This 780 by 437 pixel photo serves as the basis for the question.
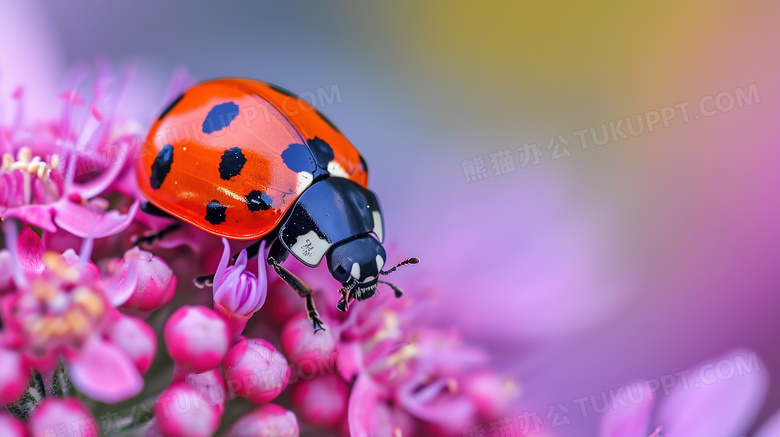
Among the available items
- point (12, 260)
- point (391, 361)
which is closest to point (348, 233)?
point (391, 361)

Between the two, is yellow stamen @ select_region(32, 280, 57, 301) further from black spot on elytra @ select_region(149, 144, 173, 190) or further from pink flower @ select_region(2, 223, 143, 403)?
black spot on elytra @ select_region(149, 144, 173, 190)

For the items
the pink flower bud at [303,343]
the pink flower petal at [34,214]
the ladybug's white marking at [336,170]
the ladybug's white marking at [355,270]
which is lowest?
the pink flower bud at [303,343]

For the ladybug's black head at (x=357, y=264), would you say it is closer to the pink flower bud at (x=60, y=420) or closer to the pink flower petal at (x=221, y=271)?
the pink flower petal at (x=221, y=271)

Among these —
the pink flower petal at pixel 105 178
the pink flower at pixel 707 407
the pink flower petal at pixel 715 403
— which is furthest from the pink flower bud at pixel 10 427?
the pink flower petal at pixel 715 403

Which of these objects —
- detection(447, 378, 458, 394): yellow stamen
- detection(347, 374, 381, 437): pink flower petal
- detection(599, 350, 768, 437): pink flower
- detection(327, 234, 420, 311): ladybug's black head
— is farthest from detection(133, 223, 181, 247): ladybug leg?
detection(599, 350, 768, 437): pink flower

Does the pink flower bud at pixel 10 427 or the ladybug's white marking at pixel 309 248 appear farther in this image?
the ladybug's white marking at pixel 309 248

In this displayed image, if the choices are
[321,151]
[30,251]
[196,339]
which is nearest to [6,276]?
[30,251]
